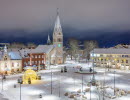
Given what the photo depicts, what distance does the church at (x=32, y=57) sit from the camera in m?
69.4

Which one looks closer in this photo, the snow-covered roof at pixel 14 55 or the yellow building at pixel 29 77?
the yellow building at pixel 29 77

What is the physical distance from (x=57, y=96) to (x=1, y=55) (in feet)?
134

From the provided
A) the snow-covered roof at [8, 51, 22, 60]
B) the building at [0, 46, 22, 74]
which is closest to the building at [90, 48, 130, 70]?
the building at [0, 46, 22, 74]

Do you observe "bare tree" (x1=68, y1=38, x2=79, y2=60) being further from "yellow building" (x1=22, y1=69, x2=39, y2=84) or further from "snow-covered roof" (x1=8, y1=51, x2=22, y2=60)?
"yellow building" (x1=22, y1=69, x2=39, y2=84)

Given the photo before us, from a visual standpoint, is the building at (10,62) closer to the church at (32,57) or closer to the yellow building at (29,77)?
the church at (32,57)

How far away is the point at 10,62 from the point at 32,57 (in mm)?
15823

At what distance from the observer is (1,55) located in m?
69.3

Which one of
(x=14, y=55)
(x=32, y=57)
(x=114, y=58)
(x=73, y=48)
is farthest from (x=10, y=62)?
(x=73, y=48)

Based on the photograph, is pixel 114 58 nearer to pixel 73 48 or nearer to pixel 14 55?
pixel 73 48

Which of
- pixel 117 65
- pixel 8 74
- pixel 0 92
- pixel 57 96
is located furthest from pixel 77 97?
pixel 117 65

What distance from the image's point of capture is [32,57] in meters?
84.7

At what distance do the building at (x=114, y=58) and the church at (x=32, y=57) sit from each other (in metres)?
23.8

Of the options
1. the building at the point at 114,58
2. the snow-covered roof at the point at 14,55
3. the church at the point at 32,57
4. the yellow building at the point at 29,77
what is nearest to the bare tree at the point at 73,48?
the church at the point at 32,57

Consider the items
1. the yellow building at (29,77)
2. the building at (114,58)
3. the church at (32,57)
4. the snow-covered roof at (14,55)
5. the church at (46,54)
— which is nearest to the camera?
the yellow building at (29,77)
